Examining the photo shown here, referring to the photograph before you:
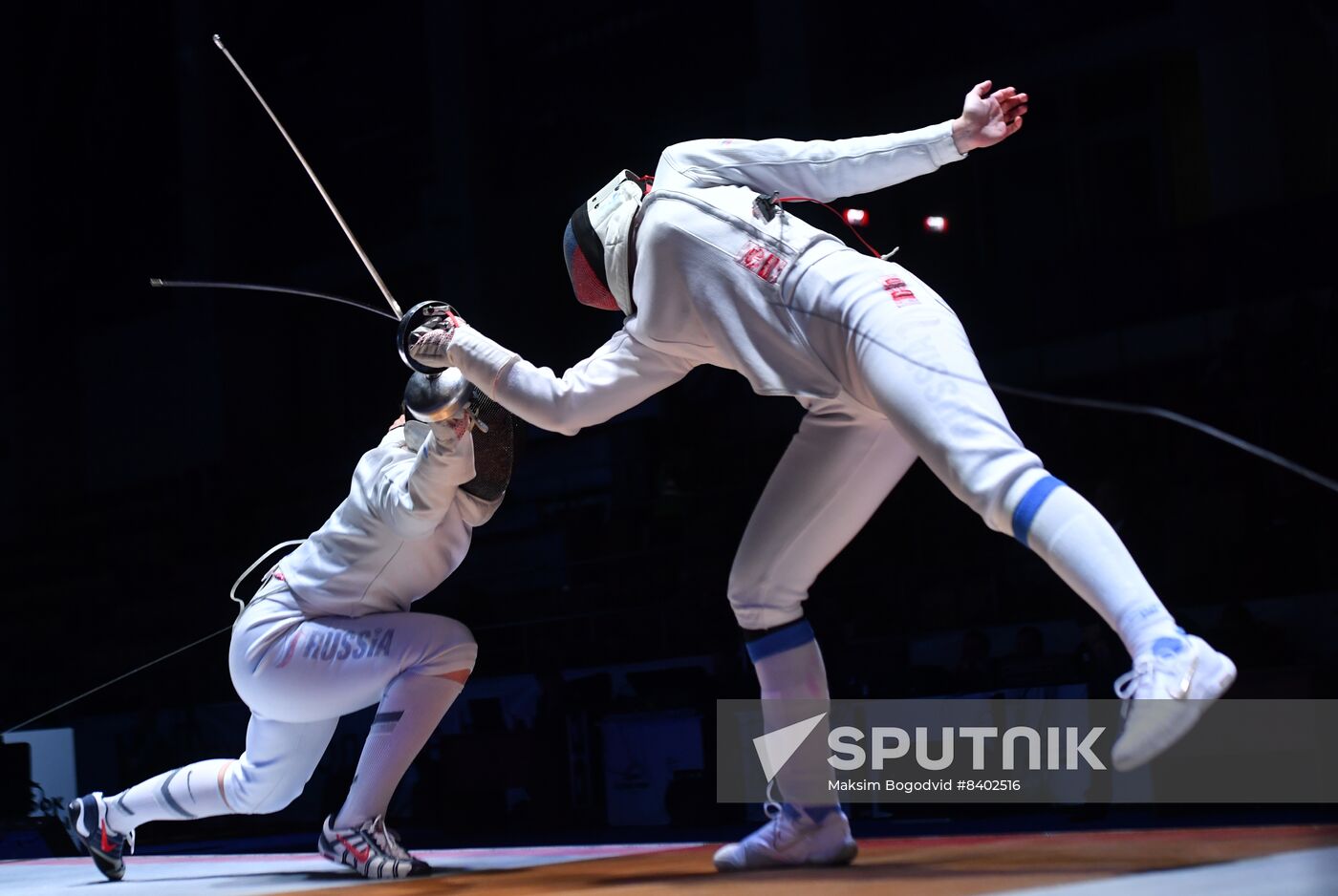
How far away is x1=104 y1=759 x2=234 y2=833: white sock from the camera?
2508mm

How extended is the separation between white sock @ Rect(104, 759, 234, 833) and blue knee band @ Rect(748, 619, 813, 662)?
3.77 ft

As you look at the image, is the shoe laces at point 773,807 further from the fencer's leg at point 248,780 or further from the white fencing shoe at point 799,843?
the fencer's leg at point 248,780

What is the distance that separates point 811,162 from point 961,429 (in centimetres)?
55

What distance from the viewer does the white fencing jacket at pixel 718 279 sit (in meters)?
1.87

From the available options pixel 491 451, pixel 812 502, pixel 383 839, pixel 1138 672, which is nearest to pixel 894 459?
pixel 812 502

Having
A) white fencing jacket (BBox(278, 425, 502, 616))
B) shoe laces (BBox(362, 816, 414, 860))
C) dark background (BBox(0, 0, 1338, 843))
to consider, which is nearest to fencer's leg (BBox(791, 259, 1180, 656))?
white fencing jacket (BBox(278, 425, 502, 616))

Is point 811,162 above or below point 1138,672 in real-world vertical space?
above

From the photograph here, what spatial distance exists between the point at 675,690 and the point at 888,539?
109 centimetres

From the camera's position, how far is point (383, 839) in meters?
2.30

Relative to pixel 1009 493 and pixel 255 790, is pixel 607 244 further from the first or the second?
pixel 255 790

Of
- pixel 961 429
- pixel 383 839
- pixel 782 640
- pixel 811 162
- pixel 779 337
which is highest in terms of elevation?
pixel 811 162

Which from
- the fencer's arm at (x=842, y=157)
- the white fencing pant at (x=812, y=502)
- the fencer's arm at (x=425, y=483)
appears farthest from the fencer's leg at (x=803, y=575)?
the fencer's arm at (x=425, y=483)

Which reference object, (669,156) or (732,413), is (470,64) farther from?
(669,156)

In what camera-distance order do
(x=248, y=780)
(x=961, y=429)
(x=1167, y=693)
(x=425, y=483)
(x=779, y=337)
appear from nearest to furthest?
(x=1167, y=693), (x=961, y=429), (x=779, y=337), (x=425, y=483), (x=248, y=780)
